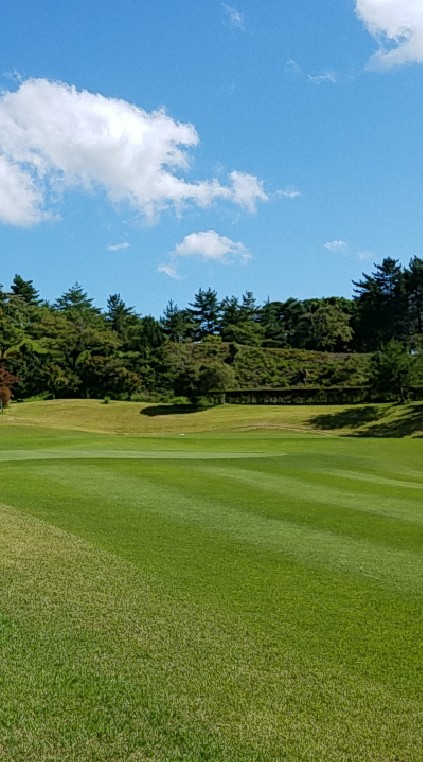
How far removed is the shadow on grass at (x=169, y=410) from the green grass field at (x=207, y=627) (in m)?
46.6

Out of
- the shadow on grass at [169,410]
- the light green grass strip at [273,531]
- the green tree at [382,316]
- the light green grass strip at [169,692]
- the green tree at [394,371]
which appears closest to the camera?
the light green grass strip at [169,692]

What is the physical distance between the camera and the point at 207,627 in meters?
5.68

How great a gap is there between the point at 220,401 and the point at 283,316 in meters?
41.9

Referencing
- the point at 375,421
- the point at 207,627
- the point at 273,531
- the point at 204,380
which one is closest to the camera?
the point at 207,627

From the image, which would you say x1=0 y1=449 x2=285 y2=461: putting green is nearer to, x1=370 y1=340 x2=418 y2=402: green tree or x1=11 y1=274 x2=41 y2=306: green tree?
x1=370 y1=340 x2=418 y2=402: green tree

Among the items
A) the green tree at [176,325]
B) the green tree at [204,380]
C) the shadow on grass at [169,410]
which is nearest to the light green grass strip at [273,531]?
the shadow on grass at [169,410]

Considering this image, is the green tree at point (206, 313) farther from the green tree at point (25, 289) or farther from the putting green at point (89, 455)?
the putting green at point (89, 455)

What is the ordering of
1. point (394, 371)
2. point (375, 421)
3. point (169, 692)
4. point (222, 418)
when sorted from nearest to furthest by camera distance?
point (169, 692)
point (375, 421)
point (394, 371)
point (222, 418)

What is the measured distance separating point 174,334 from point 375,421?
46.8 meters

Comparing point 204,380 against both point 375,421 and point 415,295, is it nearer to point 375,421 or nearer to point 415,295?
point 375,421

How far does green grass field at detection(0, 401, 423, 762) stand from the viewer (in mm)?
3990

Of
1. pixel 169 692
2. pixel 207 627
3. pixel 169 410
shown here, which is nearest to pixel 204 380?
pixel 169 410

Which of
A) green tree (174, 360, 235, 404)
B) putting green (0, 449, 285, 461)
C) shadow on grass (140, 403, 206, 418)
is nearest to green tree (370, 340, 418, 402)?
green tree (174, 360, 235, 404)

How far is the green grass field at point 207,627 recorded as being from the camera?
157 inches
